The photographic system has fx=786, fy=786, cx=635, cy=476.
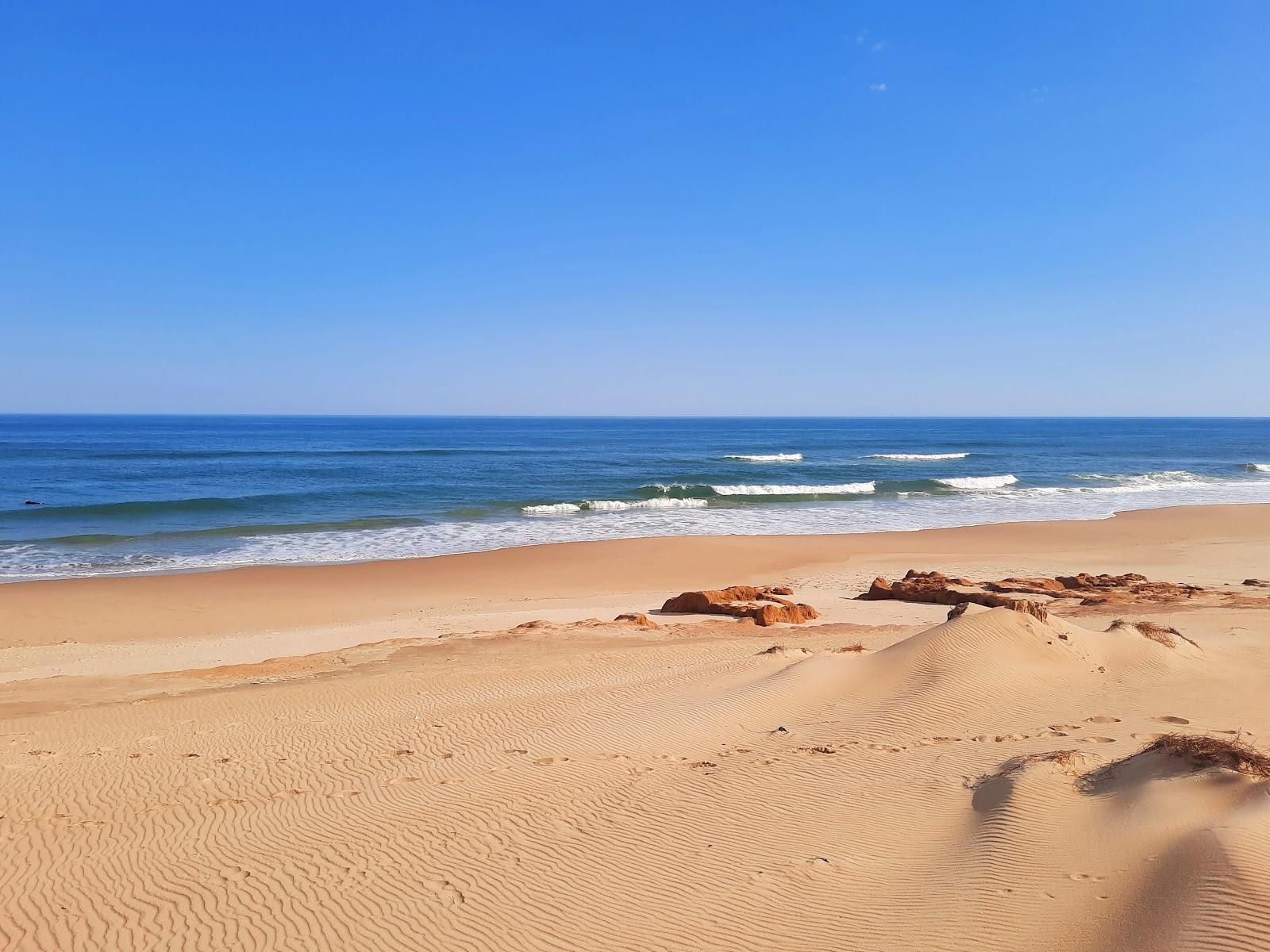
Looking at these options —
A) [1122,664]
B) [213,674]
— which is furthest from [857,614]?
[213,674]

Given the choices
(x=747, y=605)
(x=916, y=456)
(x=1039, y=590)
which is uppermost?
(x=916, y=456)

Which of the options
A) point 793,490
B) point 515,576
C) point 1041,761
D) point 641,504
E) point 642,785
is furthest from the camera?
point 793,490

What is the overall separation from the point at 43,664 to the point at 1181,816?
1523cm

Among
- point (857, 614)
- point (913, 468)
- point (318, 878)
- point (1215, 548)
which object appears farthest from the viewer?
point (913, 468)

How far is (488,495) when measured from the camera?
3672 cm

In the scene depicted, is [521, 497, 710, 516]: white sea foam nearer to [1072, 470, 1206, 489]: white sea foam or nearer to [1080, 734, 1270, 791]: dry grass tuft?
[1072, 470, 1206, 489]: white sea foam

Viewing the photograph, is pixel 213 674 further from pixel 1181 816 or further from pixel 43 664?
pixel 1181 816

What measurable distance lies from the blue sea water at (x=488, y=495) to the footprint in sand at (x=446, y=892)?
1827cm

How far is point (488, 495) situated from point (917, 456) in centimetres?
3995

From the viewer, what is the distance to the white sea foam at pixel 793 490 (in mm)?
38188

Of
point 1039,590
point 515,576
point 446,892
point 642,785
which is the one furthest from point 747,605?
point 446,892

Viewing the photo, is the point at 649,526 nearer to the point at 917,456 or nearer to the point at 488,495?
the point at 488,495

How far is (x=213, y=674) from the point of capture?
1195 centimetres

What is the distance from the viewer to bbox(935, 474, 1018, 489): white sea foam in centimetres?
4241
